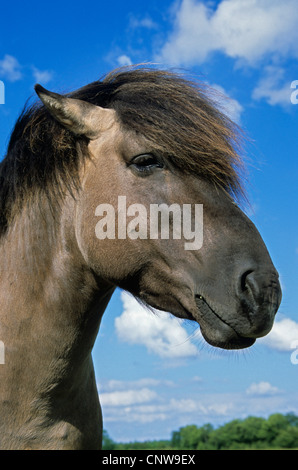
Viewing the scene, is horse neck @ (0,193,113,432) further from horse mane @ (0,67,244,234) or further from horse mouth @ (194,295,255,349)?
horse mouth @ (194,295,255,349)

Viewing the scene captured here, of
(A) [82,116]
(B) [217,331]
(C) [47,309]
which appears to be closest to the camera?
(B) [217,331]

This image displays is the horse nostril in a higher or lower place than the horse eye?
lower

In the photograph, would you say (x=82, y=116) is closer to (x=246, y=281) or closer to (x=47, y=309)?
(x=47, y=309)

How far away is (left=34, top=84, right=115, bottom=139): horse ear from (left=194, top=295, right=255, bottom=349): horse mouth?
5.86 ft

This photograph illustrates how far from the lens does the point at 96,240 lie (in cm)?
373

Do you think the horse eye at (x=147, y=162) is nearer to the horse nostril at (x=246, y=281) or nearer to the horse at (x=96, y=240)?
the horse at (x=96, y=240)

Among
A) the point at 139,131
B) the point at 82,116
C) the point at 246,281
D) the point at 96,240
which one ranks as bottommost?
the point at 246,281

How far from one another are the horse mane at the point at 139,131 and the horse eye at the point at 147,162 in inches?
4.0

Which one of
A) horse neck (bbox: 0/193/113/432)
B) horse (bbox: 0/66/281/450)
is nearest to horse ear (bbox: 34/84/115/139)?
horse (bbox: 0/66/281/450)

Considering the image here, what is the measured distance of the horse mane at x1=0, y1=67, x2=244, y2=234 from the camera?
3635 millimetres

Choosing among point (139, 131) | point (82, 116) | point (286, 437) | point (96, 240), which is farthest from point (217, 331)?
point (286, 437)

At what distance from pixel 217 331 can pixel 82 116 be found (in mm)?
2207

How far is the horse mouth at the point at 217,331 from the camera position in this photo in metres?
3.19
